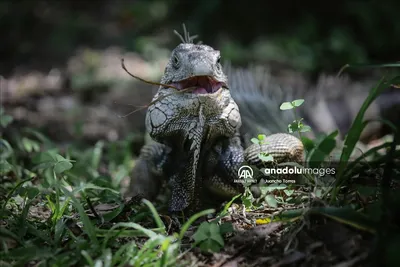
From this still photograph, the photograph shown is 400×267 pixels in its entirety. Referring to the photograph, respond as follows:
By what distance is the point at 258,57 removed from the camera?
953 centimetres

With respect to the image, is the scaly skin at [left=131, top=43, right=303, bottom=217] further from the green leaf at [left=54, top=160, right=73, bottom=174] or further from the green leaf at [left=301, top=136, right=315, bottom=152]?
the green leaf at [left=54, top=160, right=73, bottom=174]

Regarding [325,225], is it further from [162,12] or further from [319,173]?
[162,12]

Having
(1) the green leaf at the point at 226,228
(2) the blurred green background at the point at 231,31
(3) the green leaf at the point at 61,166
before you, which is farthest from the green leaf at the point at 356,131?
(2) the blurred green background at the point at 231,31

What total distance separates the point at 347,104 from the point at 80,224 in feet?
14.6

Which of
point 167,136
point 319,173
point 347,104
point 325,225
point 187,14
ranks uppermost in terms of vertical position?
point 187,14

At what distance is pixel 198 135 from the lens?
9.73 ft

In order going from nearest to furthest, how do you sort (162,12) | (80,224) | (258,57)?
(80,224) < (258,57) < (162,12)

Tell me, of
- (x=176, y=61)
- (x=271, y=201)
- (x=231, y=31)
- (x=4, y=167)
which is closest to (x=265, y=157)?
(x=271, y=201)

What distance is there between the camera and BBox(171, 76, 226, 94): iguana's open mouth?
2.97m

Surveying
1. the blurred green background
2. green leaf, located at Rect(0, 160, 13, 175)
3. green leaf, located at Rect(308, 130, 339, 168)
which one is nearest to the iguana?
green leaf, located at Rect(308, 130, 339, 168)

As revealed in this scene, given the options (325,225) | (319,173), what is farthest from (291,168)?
(325,225)

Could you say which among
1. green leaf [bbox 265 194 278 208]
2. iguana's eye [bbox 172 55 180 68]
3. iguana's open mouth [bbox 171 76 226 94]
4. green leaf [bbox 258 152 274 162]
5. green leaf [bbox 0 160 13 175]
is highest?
iguana's eye [bbox 172 55 180 68]

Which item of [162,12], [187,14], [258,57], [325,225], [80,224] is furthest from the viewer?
[162,12]

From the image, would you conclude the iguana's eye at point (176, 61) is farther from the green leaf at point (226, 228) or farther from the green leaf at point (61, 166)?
the green leaf at point (226, 228)
